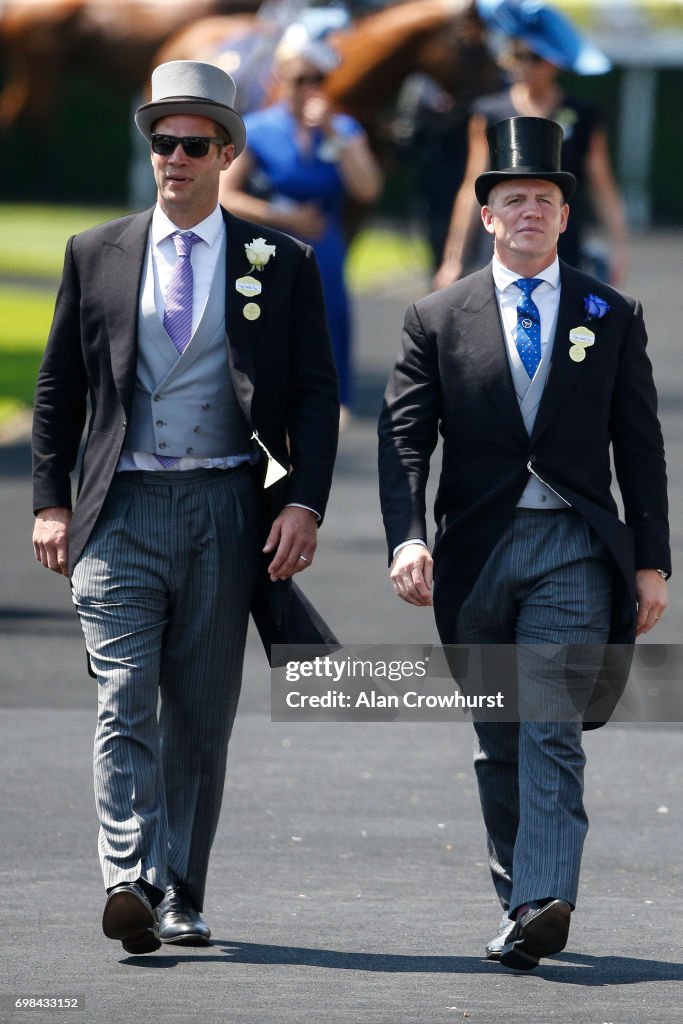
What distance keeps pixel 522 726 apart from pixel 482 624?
26cm

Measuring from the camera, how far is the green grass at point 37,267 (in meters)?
17.9

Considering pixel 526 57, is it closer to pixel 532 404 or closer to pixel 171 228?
pixel 171 228

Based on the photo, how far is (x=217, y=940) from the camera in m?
5.46

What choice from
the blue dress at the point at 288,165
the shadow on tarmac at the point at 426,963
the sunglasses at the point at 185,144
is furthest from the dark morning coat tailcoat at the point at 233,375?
the blue dress at the point at 288,165

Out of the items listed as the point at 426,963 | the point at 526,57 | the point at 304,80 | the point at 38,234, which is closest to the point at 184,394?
the point at 426,963

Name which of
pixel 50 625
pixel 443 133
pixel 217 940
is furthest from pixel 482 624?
pixel 443 133

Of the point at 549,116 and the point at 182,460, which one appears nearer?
the point at 182,460

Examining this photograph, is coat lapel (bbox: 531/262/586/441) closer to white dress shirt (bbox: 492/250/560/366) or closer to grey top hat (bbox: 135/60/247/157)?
white dress shirt (bbox: 492/250/560/366)

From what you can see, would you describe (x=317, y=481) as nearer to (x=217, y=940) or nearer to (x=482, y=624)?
(x=482, y=624)

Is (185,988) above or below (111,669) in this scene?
below

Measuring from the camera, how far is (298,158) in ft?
37.9

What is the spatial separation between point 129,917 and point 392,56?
41.7 feet

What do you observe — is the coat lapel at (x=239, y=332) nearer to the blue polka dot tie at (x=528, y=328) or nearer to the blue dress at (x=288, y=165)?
the blue polka dot tie at (x=528, y=328)

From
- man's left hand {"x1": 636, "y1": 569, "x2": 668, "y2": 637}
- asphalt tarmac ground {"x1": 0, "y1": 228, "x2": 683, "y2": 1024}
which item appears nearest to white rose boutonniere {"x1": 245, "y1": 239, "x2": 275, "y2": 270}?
man's left hand {"x1": 636, "y1": 569, "x2": 668, "y2": 637}
